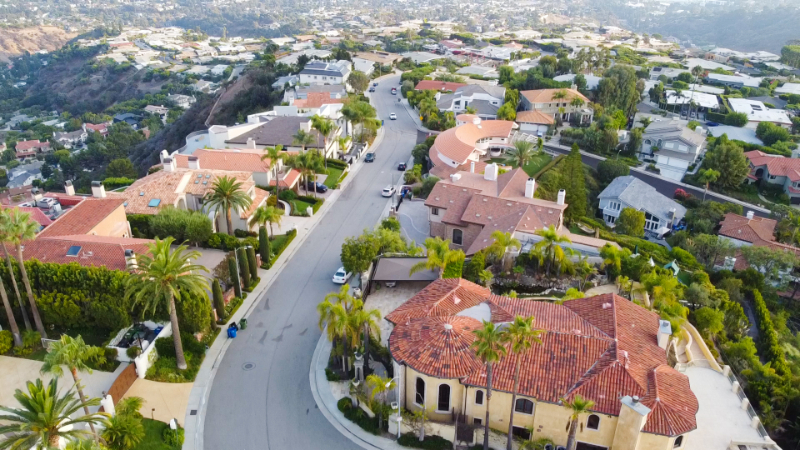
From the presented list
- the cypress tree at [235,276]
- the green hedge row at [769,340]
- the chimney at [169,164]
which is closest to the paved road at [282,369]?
the cypress tree at [235,276]

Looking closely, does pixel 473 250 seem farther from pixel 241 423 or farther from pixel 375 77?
pixel 375 77

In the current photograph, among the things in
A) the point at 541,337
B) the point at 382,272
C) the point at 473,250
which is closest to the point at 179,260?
the point at 382,272

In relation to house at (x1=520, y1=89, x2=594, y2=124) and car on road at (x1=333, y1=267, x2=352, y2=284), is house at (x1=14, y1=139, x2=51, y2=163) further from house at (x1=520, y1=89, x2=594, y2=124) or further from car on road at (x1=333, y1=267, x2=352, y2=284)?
car on road at (x1=333, y1=267, x2=352, y2=284)

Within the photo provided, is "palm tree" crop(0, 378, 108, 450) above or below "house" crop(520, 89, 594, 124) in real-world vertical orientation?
above

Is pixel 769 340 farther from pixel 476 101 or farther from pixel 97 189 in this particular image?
pixel 476 101

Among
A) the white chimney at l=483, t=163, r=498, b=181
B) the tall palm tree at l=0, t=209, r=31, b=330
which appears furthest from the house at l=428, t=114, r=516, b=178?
the tall palm tree at l=0, t=209, r=31, b=330
